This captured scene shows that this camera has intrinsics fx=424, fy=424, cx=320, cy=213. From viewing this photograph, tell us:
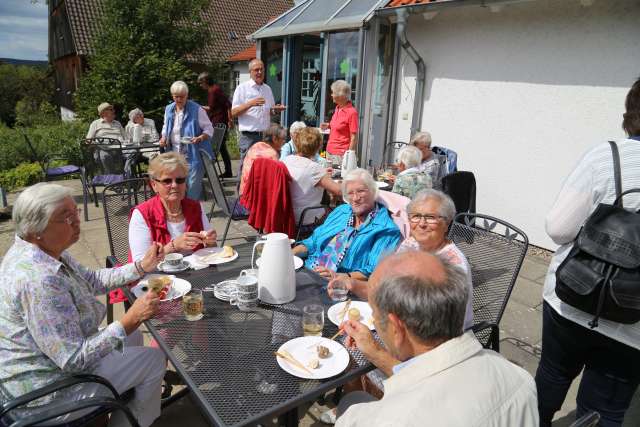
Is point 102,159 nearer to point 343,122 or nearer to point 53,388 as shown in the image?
point 343,122

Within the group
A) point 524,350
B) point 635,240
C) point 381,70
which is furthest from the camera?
point 381,70

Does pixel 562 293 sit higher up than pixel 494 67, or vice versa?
pixel 494 67

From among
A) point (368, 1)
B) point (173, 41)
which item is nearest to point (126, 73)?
point (173, 41)

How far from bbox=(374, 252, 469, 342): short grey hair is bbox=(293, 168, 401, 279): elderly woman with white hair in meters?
1.35

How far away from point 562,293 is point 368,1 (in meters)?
6.07

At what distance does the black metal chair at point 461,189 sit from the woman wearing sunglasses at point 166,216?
2291mm

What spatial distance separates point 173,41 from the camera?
13.2m

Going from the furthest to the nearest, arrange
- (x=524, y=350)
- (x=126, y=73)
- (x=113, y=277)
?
1. (x=126, y=73)
2. (x=524, y=350)
3. (x=113, y=277)

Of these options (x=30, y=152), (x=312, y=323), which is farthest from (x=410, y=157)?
(x=30, y=152)

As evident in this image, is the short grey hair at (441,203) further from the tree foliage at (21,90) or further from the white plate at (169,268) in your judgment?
the tree foliage at (21,90)

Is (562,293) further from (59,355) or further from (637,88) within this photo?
(59,355)

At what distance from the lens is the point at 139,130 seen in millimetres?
7191

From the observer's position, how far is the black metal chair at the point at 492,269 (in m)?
2.27

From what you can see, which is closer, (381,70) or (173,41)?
(381,70)
